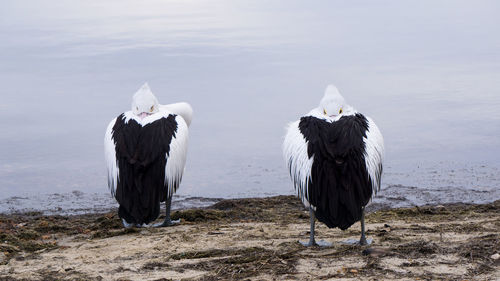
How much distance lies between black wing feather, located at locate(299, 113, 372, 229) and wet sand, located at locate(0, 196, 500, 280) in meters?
0.26

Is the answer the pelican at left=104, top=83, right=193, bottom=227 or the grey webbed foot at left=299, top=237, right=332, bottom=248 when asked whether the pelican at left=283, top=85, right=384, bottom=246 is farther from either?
the pelican at left=104, top=83, right=193, bottom=227

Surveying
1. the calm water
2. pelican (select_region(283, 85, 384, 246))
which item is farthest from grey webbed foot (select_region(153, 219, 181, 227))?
pelican (select_region(283, 85, 384, 246))

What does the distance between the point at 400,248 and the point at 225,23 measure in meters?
14.4

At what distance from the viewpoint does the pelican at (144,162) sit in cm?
638

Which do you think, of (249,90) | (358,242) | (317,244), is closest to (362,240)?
(358,242)

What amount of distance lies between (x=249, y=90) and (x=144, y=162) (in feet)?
17.9

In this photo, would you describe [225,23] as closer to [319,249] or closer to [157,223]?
[157,223]

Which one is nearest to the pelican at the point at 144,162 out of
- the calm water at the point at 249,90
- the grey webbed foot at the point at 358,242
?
the calm water at the point at 249,90

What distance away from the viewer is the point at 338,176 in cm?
533

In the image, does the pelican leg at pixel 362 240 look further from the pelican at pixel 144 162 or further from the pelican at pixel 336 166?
the pelican at pixel 144 162

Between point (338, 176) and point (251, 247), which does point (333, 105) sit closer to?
point (338, 176)

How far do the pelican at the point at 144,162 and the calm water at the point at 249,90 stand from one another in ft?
3.85

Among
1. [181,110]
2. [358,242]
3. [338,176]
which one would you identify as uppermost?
[181,110]

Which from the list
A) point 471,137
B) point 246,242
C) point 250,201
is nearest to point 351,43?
point 471,137
